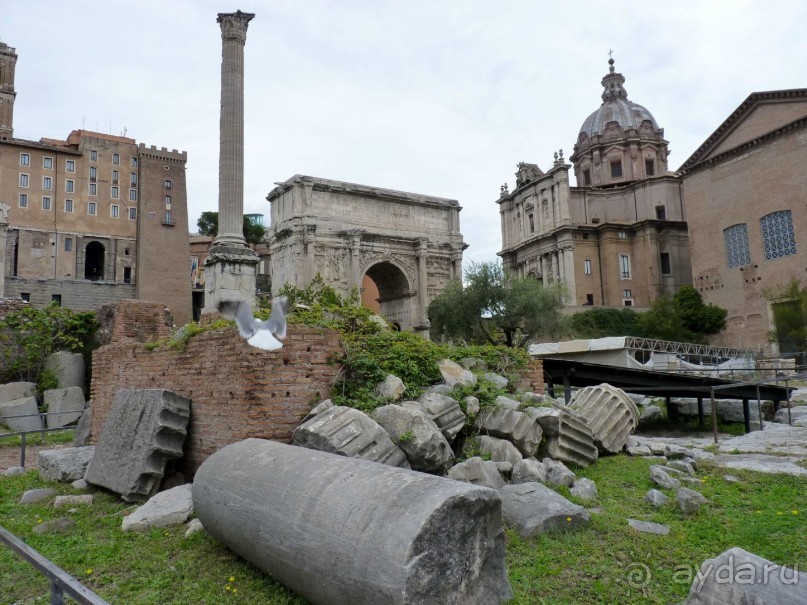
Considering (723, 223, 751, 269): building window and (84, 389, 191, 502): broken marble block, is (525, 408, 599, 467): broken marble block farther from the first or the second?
(723, 223, 751, 269): building window

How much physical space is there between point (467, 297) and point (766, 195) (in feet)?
64.5

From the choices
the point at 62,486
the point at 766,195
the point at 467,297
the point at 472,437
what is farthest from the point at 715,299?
the point at 62,486

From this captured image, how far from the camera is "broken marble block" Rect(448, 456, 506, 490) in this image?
5656mm

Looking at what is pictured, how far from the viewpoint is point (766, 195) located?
3547 cm

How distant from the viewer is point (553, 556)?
4.30 metres

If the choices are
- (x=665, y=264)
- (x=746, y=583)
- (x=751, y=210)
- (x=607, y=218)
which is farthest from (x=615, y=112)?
(x=746, y=583)

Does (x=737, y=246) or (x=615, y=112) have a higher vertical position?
(x=615, y=112)

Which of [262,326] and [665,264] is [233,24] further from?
[665,264]

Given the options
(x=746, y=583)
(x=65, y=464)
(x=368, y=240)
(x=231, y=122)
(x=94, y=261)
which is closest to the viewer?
(x=746, y=583)

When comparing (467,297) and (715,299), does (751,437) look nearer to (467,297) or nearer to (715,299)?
(467,297)

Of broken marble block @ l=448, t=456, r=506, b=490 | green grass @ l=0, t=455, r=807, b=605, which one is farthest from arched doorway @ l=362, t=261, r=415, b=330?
green grass @ l=0, t=455, r=807, b=605

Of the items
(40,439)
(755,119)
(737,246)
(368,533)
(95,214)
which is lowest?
(40,439)

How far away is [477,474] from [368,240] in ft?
A: 95.8

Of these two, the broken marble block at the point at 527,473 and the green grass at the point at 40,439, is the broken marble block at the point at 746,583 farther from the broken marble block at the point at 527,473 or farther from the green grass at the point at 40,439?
the green grass at the point at 40,439
